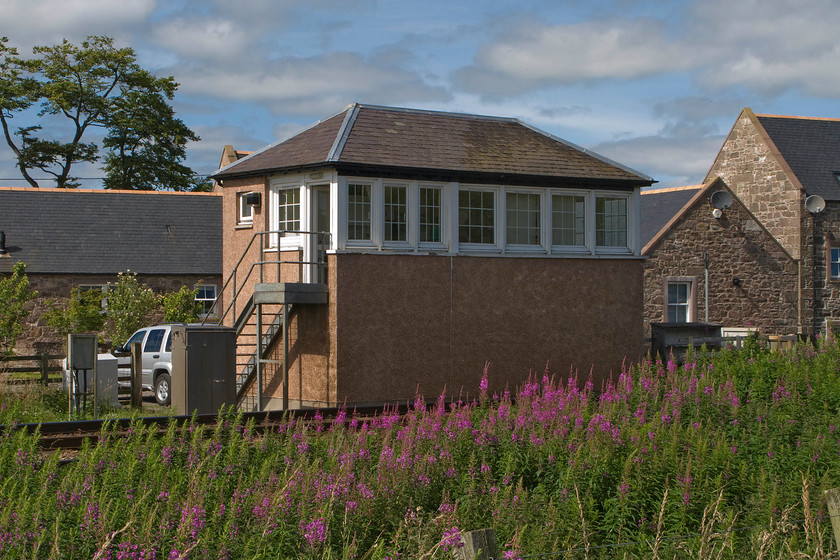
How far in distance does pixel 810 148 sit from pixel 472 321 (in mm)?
24113

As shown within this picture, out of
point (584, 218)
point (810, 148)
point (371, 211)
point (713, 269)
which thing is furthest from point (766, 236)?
point (371, 211)

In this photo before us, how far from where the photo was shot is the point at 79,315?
30.6m

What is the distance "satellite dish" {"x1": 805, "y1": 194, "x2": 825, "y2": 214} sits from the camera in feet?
117

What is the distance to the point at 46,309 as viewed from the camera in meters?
32.3

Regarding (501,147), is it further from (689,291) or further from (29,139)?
(29,139)

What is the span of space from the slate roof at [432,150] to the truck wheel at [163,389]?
447 cm

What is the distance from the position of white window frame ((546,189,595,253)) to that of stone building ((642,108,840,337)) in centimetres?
1033

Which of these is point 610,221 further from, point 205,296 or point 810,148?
point 810,148

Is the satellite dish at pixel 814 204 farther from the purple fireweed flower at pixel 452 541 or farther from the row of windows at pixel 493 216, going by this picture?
the purple fireweed flower at pixel 452 541

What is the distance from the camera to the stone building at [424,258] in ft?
60.3

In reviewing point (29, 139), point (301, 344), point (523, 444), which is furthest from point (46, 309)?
point (523, 444)

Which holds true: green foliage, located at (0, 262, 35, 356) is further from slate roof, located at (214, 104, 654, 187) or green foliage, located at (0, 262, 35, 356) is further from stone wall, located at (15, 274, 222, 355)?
slate roof, located at (214, 104, 654, 187)

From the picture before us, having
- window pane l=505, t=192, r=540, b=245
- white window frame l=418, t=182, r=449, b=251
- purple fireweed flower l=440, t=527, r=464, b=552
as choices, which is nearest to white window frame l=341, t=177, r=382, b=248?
white window frame l=418, t=182, r=449, b=251

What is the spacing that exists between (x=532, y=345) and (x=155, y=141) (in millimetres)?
38648
